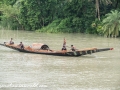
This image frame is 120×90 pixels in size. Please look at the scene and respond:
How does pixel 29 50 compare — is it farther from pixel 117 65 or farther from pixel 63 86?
pixel 63 86

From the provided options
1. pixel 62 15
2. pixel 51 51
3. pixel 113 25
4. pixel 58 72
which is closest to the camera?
pixel 58 72

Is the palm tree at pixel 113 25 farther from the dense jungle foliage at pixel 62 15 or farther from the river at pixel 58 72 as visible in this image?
the river at pixel 58 72

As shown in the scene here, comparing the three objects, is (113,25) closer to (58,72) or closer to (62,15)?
(62,15)

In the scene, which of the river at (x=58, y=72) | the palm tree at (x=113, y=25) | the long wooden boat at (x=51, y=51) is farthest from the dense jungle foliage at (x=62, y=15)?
the river at (x=58, y=72)

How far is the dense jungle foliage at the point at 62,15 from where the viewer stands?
46.5 m

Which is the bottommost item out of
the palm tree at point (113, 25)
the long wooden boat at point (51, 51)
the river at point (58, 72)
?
the river at point (58, 72)

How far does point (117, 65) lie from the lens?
1938 cm

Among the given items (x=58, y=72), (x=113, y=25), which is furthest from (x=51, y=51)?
(x=113, y=25)

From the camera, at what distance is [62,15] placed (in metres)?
53.2

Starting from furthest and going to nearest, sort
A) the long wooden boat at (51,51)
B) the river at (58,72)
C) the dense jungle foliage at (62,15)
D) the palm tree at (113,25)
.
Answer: the dense jungle foliage at (62,15) → the palm tree at (113,25) → the long wooden boat at (51,51) → the river at (58,72)

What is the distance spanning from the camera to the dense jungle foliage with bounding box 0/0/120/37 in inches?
1832

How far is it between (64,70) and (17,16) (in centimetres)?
4264

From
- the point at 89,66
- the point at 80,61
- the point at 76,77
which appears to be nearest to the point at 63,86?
the point at 76,77

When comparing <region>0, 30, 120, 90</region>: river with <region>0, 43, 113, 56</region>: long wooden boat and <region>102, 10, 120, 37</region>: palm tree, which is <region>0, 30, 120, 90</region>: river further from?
<region>102, 10, 120, 37</region>: palm tree
